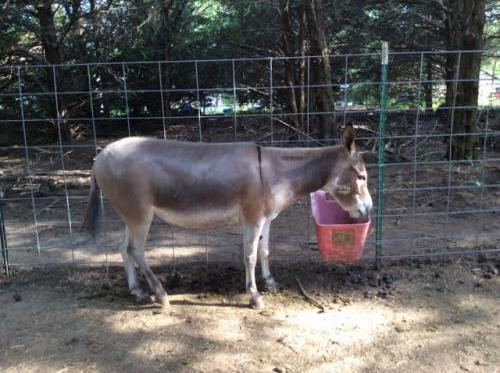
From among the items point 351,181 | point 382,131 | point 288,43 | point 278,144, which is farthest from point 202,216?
point 288,43

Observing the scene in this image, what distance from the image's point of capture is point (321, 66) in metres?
8.27

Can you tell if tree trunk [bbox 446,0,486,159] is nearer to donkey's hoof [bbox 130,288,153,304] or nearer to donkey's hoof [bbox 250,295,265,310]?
donkey's hoof [bbox 250,295,265,310]

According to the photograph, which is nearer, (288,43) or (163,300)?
(163,300)

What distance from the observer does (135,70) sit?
47.8 feet

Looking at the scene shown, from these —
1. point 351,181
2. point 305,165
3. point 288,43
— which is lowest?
point 351,181

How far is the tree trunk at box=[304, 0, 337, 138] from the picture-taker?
26.7 feet

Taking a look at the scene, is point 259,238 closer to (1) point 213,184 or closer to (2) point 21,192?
(1) point 213,184

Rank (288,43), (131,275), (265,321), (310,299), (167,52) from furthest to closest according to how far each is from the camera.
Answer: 1. (167,52)
2. (288,43)
3. (131,275)
4. (310,299)
5. (265,321)

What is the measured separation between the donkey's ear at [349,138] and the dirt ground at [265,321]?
1.48 metres

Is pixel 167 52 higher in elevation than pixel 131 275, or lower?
higher

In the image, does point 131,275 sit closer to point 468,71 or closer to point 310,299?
point 310,299

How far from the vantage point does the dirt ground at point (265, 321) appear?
3744mm

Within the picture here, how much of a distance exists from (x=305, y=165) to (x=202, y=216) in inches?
44.2

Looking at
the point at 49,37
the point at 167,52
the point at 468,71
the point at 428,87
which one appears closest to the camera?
the point at 468,71
